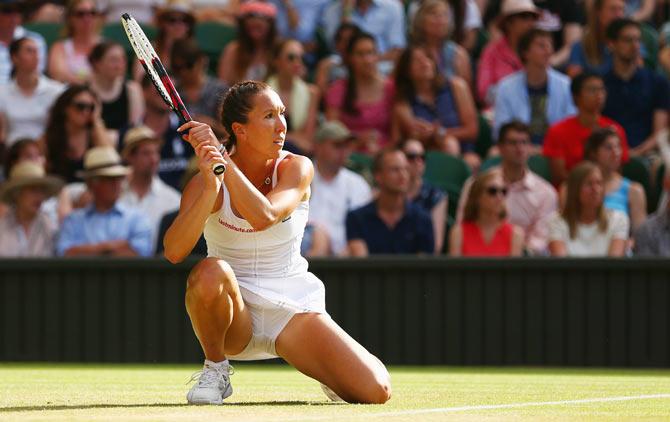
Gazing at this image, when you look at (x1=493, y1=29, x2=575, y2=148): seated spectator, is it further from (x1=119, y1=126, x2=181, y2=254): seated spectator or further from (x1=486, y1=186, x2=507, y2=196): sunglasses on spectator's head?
(x1=119, y1=126, x2=181, y2=254): seated spectator

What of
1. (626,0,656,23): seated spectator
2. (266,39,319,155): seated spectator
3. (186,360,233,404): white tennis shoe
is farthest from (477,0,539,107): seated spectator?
(186,360,233,404): white tennis shoe

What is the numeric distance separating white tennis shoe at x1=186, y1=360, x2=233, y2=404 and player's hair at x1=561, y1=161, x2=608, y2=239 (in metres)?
5.24

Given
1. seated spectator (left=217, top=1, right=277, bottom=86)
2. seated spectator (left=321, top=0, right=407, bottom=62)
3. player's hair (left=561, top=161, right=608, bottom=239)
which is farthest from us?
seated spectator (left=321, top=0, right=407, bottom=62)

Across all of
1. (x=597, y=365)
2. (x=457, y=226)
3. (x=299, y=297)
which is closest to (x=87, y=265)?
(x=457, y=226)

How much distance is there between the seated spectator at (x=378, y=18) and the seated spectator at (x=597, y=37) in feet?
5.74

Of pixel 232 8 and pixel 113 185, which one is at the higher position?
pixel 232 8

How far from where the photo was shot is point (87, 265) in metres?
10.5

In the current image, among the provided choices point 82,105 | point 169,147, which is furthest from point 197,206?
point 169,147

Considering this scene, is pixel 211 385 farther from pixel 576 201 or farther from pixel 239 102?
pixel 576 201

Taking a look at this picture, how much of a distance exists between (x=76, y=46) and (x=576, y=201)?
17.1ft

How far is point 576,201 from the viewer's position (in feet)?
35.4

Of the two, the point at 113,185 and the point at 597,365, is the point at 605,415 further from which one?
the point at 113,185

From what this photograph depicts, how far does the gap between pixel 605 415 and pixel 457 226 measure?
5.39 m

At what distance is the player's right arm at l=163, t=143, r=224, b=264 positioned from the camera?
5.65m
